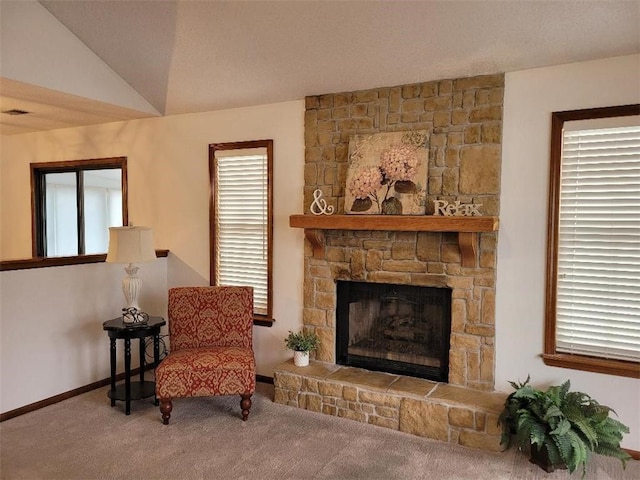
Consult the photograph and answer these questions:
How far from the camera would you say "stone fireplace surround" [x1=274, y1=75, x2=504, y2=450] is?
3363 millimetres

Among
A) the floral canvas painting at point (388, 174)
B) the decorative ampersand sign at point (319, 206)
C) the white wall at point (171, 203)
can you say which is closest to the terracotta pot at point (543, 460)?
the floral canvas painting at point (388, 174)

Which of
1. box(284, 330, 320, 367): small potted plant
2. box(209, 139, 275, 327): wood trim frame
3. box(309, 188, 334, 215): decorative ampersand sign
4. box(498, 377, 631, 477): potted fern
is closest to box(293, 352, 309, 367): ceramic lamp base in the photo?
box(284, 330, 320, 367): small potted plant

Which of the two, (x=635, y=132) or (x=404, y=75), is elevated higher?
(x=404, y=75)

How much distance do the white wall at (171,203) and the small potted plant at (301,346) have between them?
24cm

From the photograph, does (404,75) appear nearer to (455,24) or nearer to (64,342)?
(455,24)

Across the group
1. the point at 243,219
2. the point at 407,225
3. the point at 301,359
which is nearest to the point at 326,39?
the point at 407,225

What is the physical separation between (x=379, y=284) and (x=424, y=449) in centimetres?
128

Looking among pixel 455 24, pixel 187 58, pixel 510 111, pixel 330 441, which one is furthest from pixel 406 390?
pixel 187 58

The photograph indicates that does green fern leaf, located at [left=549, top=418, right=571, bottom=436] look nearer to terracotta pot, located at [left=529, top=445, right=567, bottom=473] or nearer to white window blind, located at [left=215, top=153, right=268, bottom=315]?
terracotta pot, located at [left=529, top=445, right=567, bottom=473]

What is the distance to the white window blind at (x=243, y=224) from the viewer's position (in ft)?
14.6

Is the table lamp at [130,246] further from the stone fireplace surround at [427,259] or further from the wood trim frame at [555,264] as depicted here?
the wood trim frame at [555,264]

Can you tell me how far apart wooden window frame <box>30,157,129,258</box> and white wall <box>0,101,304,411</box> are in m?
0.08

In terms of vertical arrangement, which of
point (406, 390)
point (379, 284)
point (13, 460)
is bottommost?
point (13, 460)

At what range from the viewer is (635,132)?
118 inches
